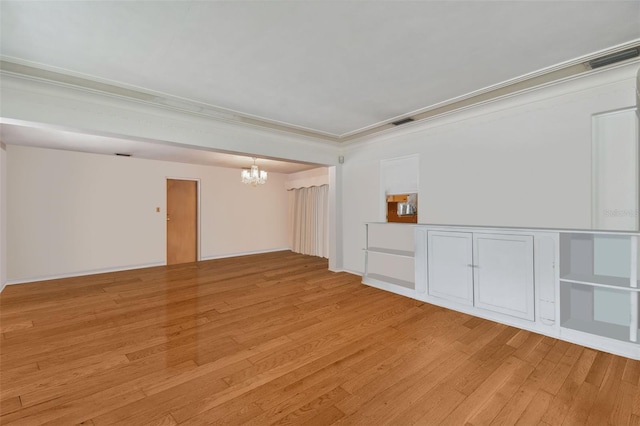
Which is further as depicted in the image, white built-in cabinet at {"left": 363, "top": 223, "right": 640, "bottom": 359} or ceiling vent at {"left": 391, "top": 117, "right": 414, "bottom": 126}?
ceiling vent at {"left": 391, "top": 117, "right": 414, "bottom": 126}

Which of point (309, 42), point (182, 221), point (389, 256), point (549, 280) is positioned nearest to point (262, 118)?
point (309, 42)

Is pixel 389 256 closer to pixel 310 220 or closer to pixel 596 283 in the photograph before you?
pixel 596 283

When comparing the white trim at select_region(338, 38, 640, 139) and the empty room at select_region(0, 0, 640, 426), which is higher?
the white trim at select_region(338, 38, 640, 139)

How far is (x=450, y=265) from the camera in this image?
3537mm

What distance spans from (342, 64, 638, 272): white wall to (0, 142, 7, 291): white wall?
22.2 feet

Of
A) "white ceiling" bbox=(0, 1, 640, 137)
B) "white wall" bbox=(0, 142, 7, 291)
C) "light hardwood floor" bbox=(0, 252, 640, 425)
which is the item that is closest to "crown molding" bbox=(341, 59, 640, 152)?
"white ceiling" bbox=(0, 1, 640, 137)

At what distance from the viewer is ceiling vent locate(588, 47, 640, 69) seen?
225cm

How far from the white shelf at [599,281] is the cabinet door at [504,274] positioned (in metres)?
0.33

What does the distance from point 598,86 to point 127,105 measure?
521cm

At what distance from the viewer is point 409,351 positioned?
2457 mm

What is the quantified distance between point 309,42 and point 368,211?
3455mm

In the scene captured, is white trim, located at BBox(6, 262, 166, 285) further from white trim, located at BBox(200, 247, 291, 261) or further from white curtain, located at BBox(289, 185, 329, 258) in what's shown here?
white curtain, located at BBox(289, 185, 329, 258)

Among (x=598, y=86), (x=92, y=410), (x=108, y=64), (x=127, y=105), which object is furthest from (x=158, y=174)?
(x=598, y=86)

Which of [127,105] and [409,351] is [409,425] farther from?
[127,105]
